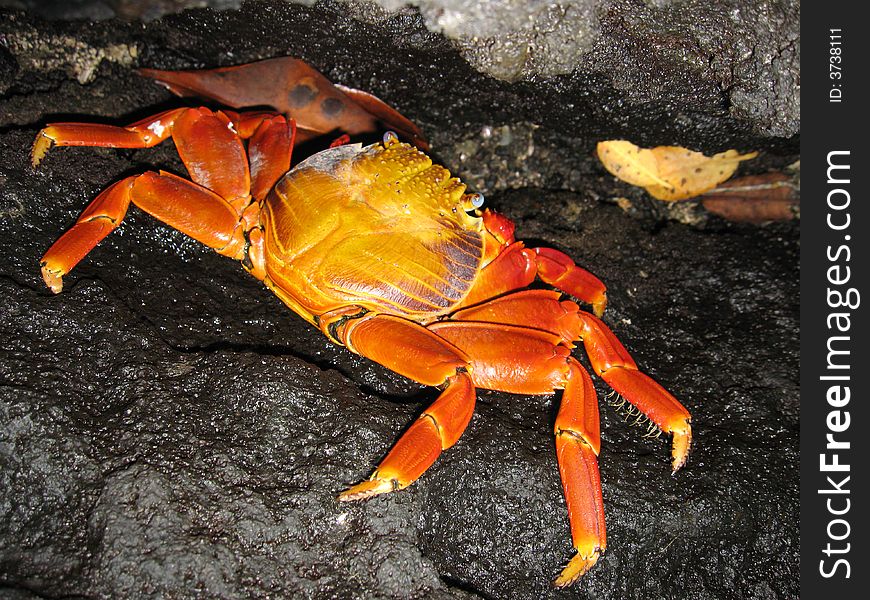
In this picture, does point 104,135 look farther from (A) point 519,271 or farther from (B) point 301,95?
Result: (A) point 519,271

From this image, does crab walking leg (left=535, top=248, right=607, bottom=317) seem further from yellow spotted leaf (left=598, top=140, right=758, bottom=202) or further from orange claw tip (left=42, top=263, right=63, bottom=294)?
orange claw tip (left=42, top=263, right=63, bottom=294)

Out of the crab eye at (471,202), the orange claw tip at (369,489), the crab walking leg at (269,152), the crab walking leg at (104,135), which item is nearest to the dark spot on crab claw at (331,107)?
the crab walking leg at (269,152)

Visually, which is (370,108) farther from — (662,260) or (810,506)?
(810,506)

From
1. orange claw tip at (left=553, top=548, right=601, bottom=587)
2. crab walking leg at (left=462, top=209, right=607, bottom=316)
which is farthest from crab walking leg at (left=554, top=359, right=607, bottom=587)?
crab walking leg at (left=462, top=209, right=607, bottom=316)

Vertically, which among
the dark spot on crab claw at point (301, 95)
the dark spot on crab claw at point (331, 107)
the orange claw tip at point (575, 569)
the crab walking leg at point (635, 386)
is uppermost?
the dark spot on crab claw at point (301, 95)

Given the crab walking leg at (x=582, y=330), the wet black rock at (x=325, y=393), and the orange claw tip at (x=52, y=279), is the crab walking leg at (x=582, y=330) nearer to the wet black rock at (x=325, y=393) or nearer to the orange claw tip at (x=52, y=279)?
the wet black rock at (x=325, y=393)

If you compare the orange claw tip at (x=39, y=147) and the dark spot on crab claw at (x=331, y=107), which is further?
the dark spot on crab claw at (x=331, y=107)
